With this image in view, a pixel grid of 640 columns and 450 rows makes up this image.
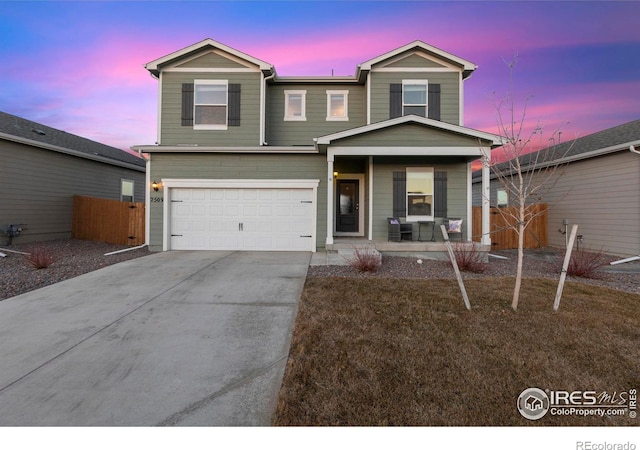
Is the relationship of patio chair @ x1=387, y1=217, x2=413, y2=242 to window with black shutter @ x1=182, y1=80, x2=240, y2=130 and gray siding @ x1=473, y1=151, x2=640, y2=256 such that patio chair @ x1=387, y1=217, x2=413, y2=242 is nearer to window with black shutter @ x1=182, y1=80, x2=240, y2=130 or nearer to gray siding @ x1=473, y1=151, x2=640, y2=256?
gray siding @ x1=473, y1=151, x2=640, y2=256

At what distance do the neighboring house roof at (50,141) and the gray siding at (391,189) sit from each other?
40.8 ft

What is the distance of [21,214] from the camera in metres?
11.0

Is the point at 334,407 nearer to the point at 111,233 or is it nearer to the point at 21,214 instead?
the point at 111,233

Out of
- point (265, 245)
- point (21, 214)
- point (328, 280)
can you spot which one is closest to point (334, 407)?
point (328, 280)

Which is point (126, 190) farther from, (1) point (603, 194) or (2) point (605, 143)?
(2) point (605, 143)

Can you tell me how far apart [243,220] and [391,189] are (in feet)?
16.3

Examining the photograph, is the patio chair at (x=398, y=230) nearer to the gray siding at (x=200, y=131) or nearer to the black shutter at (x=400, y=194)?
the black shutter at (x=400, y=194)

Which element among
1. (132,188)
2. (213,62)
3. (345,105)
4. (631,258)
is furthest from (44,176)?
(631,258)

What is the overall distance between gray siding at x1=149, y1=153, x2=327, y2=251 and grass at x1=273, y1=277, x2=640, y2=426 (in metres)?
5.36

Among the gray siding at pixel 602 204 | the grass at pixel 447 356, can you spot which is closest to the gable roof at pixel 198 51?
the grass at pixel 447 356

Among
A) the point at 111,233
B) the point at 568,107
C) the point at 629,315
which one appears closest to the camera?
the point at 629,315

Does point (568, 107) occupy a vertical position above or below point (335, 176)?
above

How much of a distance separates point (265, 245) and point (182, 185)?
3335mm

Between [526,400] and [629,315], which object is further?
[629,315]
